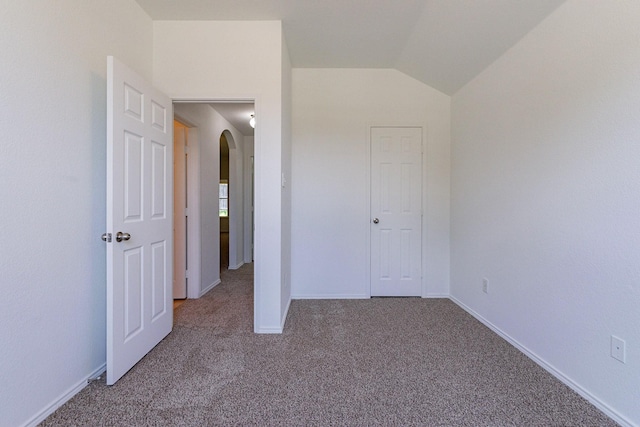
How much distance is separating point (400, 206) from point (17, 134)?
9.85 feet

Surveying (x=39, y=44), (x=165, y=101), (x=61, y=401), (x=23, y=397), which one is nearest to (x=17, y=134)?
(x=39, y=44)

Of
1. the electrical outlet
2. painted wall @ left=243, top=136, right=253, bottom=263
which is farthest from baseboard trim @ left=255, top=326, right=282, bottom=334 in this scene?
painted wall @ left=243, top=136, right=253, bottom=263

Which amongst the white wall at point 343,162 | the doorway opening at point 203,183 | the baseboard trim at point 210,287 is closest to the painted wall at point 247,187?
the doorway opening at point 203,183

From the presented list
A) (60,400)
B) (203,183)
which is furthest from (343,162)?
(60,400)

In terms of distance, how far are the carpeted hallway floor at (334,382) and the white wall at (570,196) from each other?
0.79 ft

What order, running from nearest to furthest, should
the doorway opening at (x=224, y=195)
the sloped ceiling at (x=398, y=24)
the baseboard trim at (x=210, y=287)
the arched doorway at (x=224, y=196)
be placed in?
1. the sloped ceiling at (x=398, y=24)
2. the baseboard trim at (x=210, y=287)
3. the arched doorway at (x=224, y=196)
4. the doorway opening at (x=224, y=195)

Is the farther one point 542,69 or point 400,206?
point 400,206

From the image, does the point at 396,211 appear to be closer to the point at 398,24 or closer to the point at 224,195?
the point at 398,24

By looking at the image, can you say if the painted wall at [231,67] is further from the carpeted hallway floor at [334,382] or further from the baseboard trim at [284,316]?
the carpeted hallway floor at [334,382]

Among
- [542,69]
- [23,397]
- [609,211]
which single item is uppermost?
[542,69]

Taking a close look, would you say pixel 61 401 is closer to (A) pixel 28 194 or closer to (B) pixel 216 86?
(A) pixel 28 194

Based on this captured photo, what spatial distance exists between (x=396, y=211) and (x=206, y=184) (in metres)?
2.35

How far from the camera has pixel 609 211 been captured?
56.3 inches

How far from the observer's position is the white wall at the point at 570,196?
136cm
